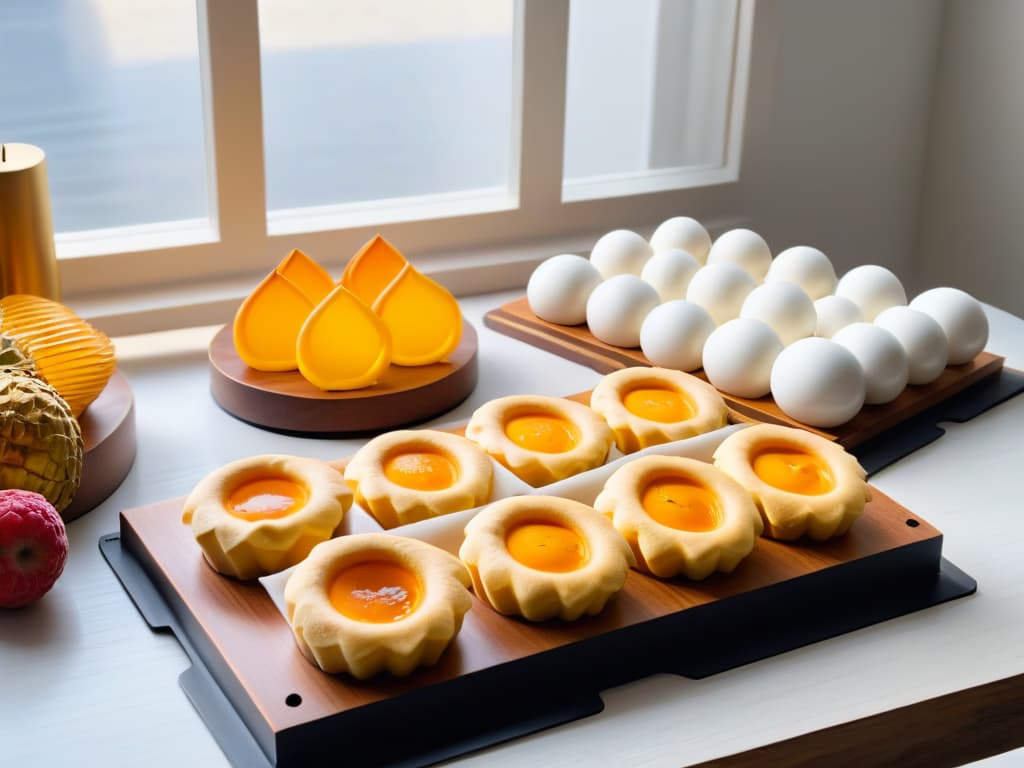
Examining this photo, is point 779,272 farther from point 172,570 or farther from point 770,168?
point 172,570

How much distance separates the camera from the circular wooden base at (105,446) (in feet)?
2.62

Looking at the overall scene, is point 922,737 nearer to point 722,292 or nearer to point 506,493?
point 506,493

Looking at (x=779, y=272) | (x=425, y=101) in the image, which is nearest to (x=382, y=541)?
(x=779, y=272)

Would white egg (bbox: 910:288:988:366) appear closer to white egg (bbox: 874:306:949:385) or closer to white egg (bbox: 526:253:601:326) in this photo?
white egg (bbox: 874:306:949:385)

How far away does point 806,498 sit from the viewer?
736mm

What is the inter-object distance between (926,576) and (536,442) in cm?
26

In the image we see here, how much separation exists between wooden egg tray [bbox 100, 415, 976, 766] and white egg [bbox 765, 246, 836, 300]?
12.5 inches

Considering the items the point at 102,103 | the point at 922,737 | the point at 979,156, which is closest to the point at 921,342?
the point at 922,737

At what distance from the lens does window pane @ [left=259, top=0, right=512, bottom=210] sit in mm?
1388

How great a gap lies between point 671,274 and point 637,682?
0.47 meters

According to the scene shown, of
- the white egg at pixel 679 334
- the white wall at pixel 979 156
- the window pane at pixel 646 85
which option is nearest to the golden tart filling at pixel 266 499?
the white egg at pixel 679 334

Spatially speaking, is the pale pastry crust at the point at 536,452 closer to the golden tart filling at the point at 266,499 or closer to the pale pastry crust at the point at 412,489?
the pale pastry crust at the point at 412,489

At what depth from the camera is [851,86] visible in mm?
1398

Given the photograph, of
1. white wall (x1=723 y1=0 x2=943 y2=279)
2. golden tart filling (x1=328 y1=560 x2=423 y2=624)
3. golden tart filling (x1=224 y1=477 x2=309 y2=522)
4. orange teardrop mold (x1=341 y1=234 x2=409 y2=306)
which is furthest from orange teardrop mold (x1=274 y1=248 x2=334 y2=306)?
white wall (x1=723 y1=0 x2=943 y2=279)
